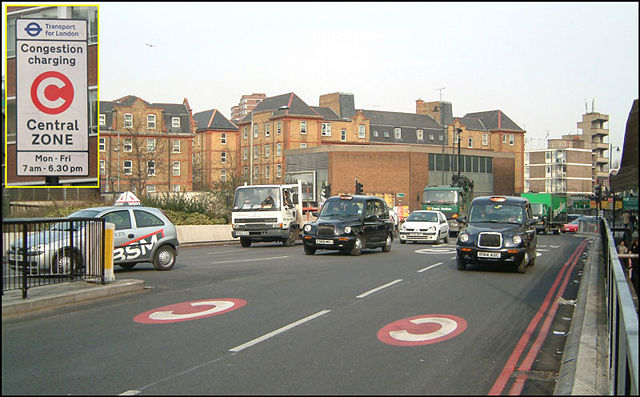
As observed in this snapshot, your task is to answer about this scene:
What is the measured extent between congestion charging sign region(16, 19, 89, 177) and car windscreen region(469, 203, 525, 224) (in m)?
10.8

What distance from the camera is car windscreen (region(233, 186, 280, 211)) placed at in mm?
26250

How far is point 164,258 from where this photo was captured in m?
15.9

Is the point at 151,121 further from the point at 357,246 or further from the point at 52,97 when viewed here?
the point at 52,97

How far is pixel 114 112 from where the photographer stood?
243 feet

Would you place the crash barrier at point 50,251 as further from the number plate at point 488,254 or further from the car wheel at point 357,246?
the car wheel at point 357,246

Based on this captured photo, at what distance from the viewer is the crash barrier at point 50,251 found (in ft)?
31.5

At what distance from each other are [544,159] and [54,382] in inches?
5290

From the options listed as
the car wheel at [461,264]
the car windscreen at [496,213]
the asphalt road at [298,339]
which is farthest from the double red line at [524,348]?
the car windscreen at [496,213]

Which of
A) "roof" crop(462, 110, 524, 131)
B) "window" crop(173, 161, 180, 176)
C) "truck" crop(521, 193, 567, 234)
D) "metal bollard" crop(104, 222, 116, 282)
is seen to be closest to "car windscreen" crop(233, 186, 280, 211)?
"metal bollard" crop(104, 222, 116, 282)

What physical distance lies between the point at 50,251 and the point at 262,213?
15.8 meters

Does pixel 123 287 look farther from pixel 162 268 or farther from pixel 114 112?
pixel 114 112

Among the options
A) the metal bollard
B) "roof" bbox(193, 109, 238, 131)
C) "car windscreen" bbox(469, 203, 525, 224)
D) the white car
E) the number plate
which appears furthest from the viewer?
"roof" bbox(193, 109, 238, 131)

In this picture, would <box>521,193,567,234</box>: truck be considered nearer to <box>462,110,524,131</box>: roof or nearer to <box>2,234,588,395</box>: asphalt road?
<box>2,234,588,395</box>: asphalt road

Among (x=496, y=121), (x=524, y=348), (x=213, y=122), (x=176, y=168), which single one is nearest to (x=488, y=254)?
(x=524, y=348)
